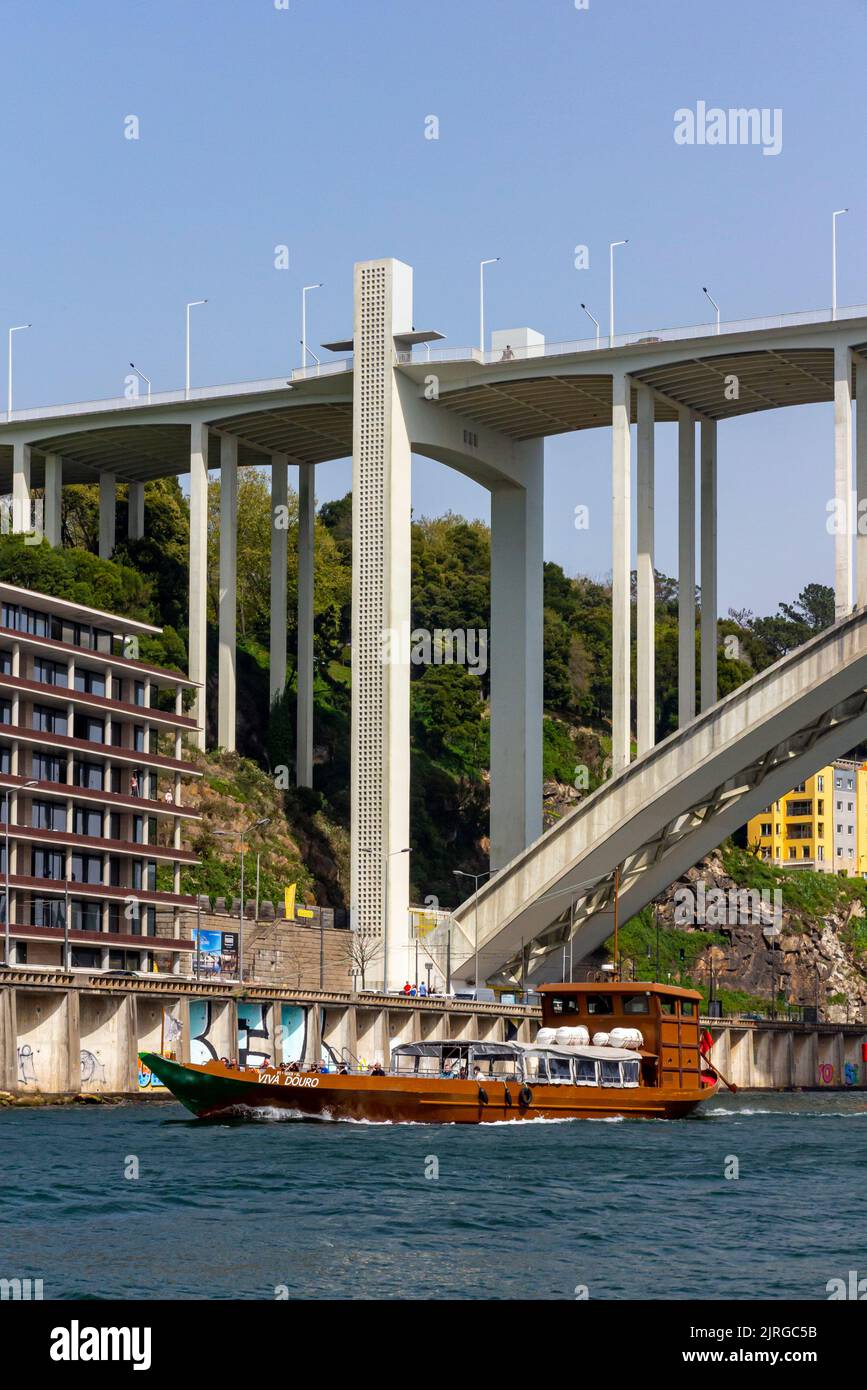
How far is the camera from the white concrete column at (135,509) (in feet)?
312

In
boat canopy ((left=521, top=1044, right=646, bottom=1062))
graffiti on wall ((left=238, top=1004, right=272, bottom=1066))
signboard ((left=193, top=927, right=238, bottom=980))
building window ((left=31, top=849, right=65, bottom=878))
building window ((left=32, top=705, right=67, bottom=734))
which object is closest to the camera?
boat canopy ((left=521, top=1044, right=646, bottom=1062))

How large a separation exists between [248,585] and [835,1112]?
56.6 meters

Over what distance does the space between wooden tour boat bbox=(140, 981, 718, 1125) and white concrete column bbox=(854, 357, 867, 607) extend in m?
16.8

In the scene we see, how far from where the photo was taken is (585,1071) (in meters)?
54.2

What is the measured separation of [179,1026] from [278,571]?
3125 centimetres

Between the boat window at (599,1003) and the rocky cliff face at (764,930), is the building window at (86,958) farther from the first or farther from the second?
the rocky cliff face at (764,930)

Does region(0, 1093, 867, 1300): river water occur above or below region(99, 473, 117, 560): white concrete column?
below

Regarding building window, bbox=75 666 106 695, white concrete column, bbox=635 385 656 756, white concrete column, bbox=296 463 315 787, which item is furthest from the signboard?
white concrete column, bbox=635 385 656 756

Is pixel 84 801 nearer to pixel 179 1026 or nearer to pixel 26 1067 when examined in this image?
pixel 179 1026

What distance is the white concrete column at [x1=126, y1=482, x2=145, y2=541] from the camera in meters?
95.2

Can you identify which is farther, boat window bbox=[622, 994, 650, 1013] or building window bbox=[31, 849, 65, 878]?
building window bbox=[31, 849, 65, 878]

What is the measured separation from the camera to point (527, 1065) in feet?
173

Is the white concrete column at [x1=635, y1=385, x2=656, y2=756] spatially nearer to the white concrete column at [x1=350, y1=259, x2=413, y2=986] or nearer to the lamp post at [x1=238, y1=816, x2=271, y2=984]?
the white concrete column at [x1=350, y1=259, x2=413, y2=986]
